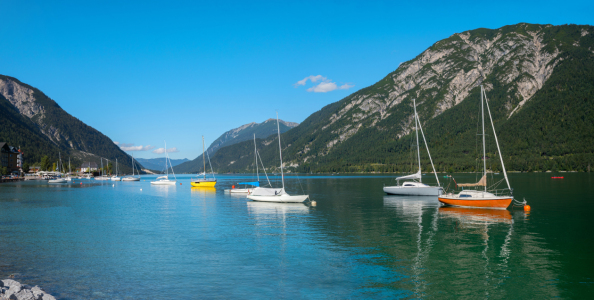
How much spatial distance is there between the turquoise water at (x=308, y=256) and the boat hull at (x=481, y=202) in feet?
8.73

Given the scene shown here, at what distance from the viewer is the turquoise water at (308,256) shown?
65.9 feet

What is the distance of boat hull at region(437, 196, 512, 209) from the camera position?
5178cm

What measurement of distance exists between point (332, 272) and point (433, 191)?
206ft

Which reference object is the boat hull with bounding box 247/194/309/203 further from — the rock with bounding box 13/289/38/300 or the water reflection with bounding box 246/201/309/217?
the rock with bounding box 13/289/38/300

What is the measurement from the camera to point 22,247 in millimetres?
31469

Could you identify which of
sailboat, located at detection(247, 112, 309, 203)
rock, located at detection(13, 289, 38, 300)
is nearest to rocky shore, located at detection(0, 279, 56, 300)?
rock, located at detection(13, 289, 38, 300)

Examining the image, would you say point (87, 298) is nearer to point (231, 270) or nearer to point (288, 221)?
point (231, 270)

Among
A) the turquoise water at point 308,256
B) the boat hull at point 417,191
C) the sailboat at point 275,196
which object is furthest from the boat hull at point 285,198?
the boat hull at point 417,191

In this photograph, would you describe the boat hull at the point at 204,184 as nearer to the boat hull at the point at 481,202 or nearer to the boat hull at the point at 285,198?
the boat hull at the point at 285,198

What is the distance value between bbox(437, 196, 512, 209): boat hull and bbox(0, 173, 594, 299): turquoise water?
2.66 m

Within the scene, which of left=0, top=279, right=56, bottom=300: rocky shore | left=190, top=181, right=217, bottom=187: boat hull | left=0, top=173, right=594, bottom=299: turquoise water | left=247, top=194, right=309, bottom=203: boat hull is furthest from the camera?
left=190, top=181, right=217, bottom=187: boat hull

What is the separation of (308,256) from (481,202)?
3579cm

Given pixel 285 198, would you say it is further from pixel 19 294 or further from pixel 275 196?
pixel 19 294

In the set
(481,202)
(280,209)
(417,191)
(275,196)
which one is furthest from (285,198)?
(417,191)
